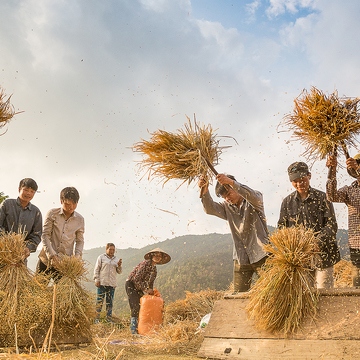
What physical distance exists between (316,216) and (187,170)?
1.58 metres

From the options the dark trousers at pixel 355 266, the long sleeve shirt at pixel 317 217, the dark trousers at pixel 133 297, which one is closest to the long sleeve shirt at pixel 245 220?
the long sleeve shirt at pixel 317 217

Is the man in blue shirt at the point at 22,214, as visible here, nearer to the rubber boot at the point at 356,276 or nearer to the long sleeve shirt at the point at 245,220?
the long sleeve shirt at the point at 245,220

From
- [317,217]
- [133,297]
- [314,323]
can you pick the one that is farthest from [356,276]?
[133,297]

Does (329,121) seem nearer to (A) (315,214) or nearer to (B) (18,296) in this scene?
(A) (315,214)

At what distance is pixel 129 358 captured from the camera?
2.93 m

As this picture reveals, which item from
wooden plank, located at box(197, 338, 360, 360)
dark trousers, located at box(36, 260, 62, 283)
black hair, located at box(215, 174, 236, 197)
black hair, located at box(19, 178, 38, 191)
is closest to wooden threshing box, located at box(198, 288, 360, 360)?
wooden plank, located at box(197, 338, 360, 360)

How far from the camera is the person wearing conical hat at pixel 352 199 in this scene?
→ 10.6 ft

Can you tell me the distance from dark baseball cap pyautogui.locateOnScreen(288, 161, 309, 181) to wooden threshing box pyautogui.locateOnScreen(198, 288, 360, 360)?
1.29 m

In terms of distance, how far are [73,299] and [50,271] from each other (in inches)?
23.1

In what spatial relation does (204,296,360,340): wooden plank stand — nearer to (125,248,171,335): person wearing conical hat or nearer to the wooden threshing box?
the wooden threshing box

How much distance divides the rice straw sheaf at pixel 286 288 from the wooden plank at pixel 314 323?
63 mm

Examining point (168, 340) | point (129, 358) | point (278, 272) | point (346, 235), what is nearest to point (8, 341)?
point (129, 358)

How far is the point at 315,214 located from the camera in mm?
3523

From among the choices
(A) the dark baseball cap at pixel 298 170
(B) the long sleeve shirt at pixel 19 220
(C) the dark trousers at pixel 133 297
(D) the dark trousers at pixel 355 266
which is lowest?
(C) the dark trousers at pixel 133 297
